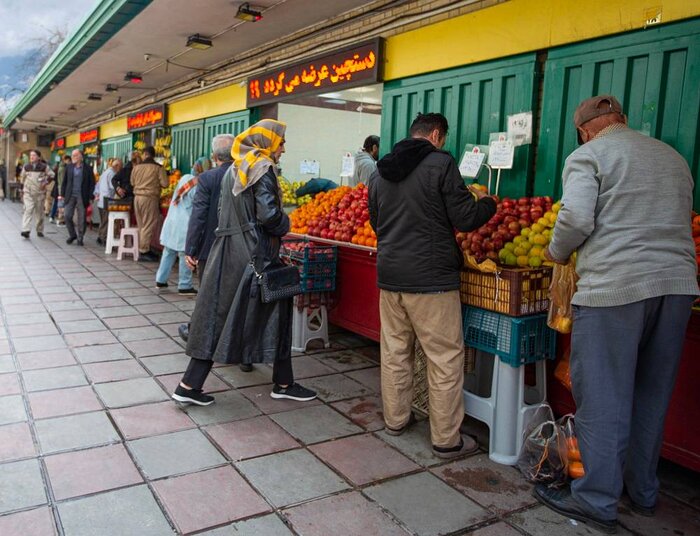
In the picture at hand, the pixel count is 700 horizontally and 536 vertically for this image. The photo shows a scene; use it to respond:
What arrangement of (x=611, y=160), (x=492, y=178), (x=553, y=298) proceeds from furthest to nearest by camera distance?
(x=492, y=178), (x=553, y=298), (x=611, y=160)

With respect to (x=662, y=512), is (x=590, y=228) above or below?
above

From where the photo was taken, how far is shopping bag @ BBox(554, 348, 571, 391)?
11.5ft

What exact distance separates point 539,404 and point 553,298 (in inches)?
29.9

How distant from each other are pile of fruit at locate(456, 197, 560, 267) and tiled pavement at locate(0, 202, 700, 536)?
1268mm

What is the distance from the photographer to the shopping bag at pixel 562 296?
3215 millimetres

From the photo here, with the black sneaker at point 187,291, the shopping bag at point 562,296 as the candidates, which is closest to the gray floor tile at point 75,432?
the shopping bag at point 562,296

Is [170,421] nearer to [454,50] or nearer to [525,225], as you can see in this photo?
[525,225]

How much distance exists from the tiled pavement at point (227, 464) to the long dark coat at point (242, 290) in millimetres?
457

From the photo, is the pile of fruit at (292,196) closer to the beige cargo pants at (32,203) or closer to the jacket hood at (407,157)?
the jacket hood at (407,157)

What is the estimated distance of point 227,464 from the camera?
3.32 meters

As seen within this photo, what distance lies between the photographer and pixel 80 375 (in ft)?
15.2

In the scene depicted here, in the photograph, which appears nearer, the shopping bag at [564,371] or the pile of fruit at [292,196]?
the shopping bag at [564,371]

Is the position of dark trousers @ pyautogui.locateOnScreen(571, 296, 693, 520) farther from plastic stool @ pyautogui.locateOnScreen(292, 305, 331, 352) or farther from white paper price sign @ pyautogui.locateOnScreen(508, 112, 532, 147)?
plastic stool @ pyautogui.locateOnScreen(292, 305, 331, 352)

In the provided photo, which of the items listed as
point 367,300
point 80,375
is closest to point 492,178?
point 367,300
